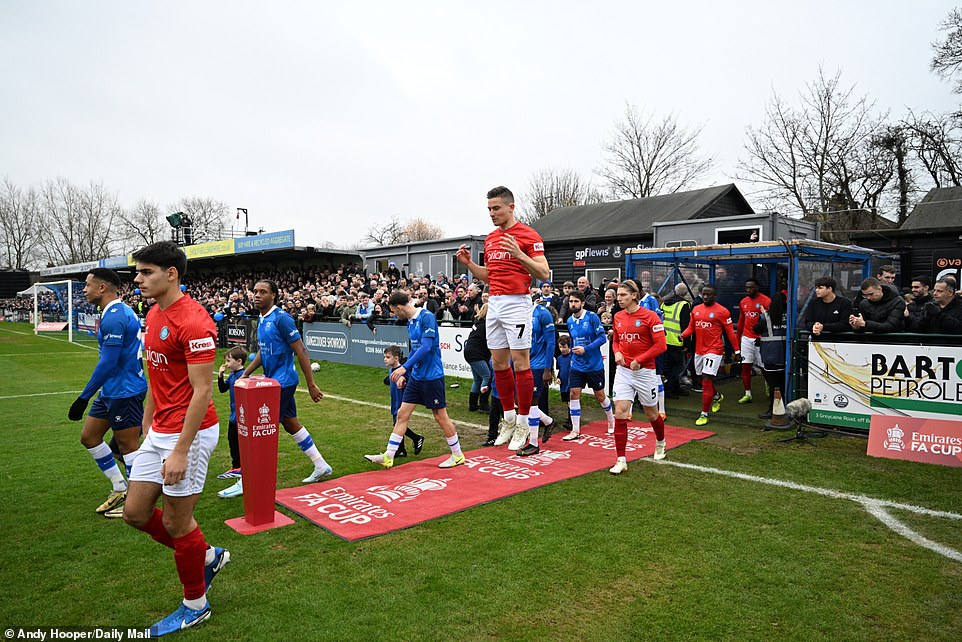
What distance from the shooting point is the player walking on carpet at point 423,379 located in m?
6.87

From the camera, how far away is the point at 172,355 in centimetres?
349

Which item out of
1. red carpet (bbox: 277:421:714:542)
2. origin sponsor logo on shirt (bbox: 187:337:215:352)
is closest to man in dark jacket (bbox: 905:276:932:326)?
red carpet (bbox: 277:421:714:542)

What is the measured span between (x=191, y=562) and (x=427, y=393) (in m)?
3.68

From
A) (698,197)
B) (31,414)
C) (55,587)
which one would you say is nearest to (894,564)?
(55,587)

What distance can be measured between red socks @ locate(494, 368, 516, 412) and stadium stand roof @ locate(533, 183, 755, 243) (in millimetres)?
15420

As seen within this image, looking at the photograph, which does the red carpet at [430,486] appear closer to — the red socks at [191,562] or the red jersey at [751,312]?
the red socks at [191,562]

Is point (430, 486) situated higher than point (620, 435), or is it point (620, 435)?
point (620, 435)

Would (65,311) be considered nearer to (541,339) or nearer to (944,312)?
(541,339)

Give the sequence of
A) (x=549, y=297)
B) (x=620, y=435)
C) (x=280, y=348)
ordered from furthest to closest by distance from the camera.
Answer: (x=549, y=297) < (x=620, y=435) < (x=280, y=348)

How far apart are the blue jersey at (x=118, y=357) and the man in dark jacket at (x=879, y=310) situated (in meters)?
8.84

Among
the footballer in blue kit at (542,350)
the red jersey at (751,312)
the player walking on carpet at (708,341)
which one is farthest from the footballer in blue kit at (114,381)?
the red jersey at (751,312)

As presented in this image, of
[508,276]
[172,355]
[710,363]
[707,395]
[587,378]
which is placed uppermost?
[508,276]

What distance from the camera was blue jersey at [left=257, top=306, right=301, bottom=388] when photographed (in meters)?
6.26

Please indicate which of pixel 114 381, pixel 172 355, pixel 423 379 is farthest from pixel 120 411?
pixel 423 379
